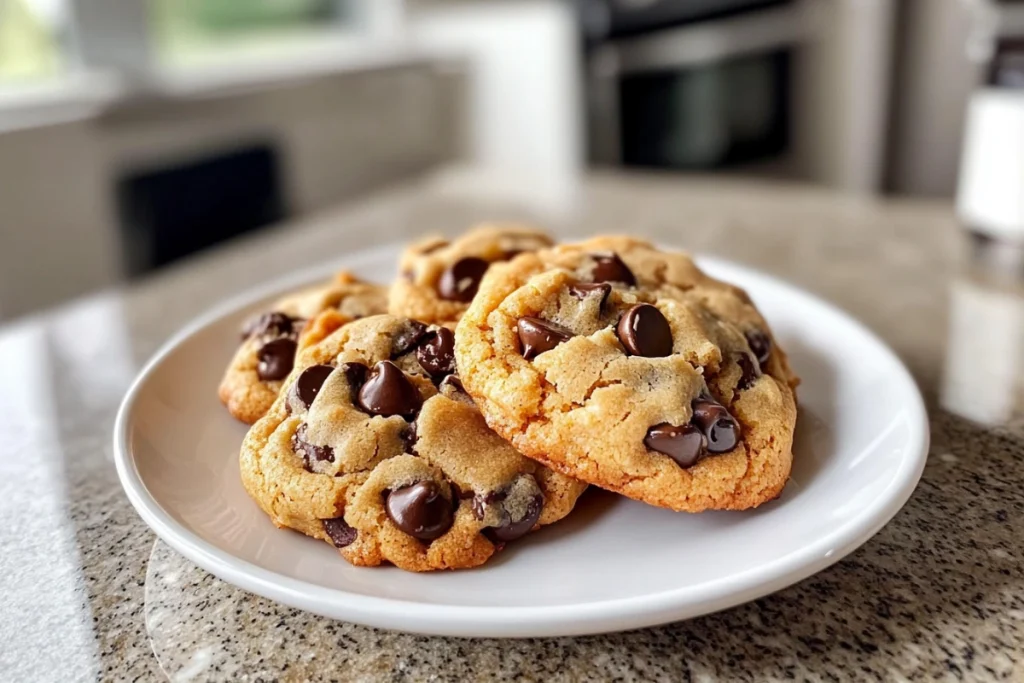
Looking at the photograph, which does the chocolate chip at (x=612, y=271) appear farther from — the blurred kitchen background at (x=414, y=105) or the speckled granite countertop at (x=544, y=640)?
the blurred kitchen background at (x=414, y=105)

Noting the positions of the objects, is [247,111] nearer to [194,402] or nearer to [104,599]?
[194,402]

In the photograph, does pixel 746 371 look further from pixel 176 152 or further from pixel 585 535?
pixel 176 152

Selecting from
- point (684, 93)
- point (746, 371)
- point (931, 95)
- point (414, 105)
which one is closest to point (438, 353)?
point (746, 371)

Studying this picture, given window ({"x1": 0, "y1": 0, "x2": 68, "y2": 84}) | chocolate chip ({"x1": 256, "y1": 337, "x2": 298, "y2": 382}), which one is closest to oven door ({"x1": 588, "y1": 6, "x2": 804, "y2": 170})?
window ({"x1": 0, "y1": 0, "x2": 68, "y2": 84})

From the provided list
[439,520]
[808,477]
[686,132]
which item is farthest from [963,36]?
[439,520]

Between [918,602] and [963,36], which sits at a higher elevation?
[963,36]

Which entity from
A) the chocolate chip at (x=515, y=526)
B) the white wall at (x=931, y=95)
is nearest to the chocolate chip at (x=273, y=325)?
the chocolate chip at (x=515, y=526)
